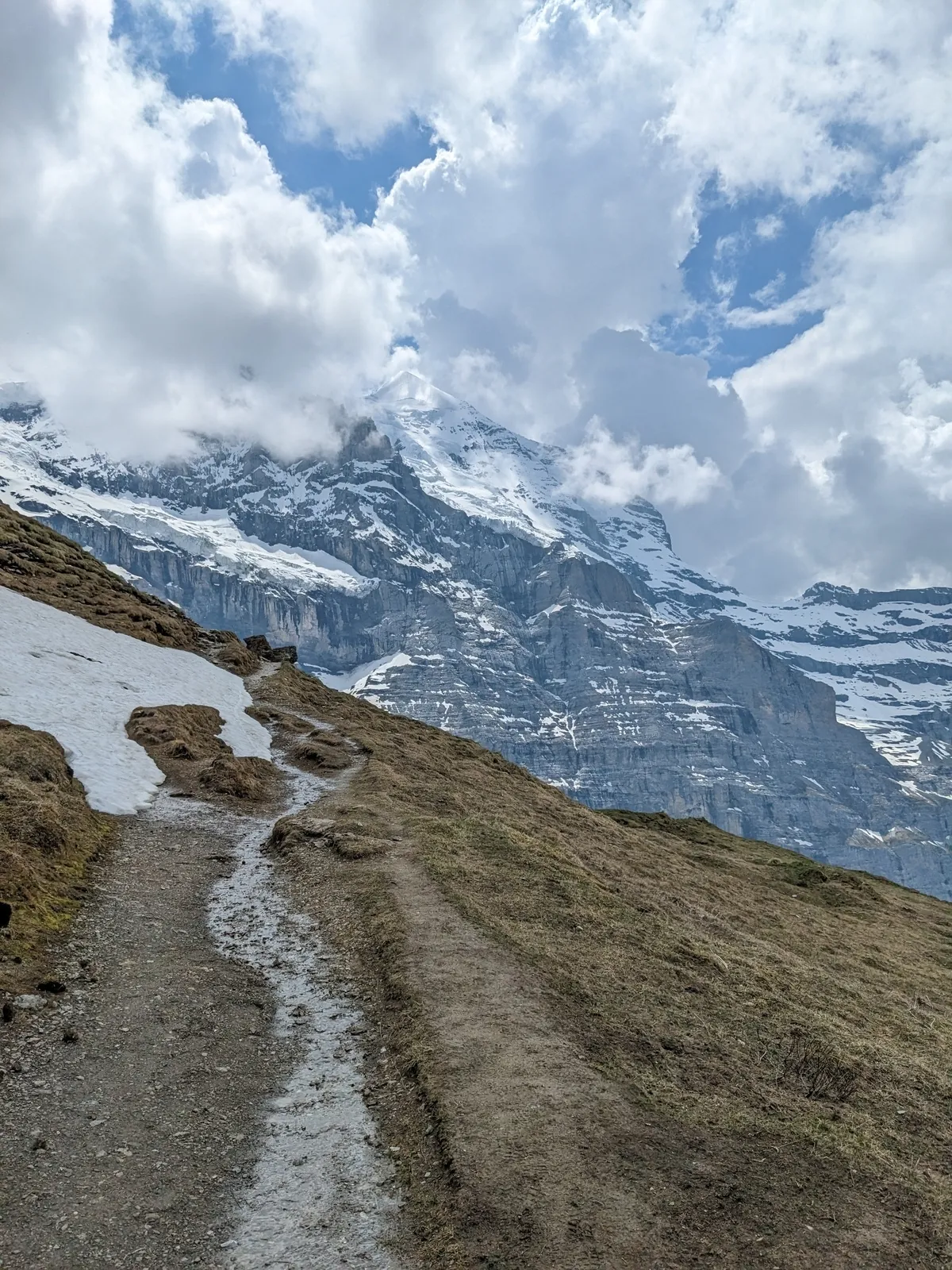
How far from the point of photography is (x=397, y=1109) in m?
11.0

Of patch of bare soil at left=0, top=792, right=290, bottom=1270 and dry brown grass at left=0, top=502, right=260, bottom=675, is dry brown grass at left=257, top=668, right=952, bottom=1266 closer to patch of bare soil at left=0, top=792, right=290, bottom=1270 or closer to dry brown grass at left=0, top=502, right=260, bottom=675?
patch of bare soil at left=0, top=792, right=290, bottom=1270

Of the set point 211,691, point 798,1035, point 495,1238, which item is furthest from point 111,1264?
point 211,691

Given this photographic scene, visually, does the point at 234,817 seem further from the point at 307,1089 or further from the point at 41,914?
the point at 307,1089

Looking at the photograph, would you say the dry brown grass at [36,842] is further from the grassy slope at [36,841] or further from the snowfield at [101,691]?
the snowfield at [101,691]

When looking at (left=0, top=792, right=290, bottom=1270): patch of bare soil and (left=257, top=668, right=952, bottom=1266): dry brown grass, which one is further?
(left=257, top=668, right=952, bottom=1266): dry brown grass

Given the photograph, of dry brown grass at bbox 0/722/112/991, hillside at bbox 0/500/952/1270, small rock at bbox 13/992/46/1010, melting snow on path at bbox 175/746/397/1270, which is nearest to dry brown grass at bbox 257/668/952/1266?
hillside at bbox 0/500/952/1270

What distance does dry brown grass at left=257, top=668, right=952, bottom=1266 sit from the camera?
9.82m

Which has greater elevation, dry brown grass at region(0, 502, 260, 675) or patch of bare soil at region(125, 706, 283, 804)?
dry brown grass at region(0, 502, 260, 675)

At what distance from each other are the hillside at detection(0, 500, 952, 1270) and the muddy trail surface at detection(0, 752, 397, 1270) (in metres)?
0.14

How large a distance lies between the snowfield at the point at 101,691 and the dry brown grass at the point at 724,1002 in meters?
8.17

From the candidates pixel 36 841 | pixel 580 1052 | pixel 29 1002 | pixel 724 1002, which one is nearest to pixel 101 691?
pixel 36 841

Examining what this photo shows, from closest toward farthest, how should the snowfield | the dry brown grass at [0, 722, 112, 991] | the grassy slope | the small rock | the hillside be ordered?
the hillside → the small rock → the dry brown grass at [0, 722, 112, 991] → the grassy slope → the snowfield

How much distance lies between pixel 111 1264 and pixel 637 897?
63.6ft

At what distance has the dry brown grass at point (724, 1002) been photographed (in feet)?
32.2
